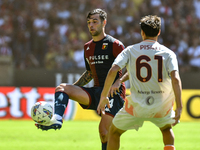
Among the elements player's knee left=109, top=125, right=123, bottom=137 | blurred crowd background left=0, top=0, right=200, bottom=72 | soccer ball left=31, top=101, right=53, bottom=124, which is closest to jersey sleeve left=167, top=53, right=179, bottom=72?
player's knee left=109, top=125, right=123, bottom=137

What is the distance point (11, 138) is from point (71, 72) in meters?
6.41

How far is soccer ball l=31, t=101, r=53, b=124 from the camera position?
5.00 meters

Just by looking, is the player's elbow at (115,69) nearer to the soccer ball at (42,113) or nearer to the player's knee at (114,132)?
the player's knee at (114,132)

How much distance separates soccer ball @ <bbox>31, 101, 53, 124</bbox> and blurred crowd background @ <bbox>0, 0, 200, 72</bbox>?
9540 mm

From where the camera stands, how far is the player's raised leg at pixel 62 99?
501 cm

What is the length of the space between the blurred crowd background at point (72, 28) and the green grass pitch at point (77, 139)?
4.91 m

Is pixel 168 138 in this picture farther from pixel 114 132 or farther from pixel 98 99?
pixel 98 99

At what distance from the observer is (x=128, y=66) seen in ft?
14.6

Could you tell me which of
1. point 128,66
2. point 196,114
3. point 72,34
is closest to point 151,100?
point 128,66

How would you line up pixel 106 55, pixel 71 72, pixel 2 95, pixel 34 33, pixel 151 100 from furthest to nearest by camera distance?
pixel 34 33, pixel 71 72, pixel 2 95, pixel 106 55, pixel 151 100

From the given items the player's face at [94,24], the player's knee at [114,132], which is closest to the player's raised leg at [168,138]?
the player's knee at [114,132]

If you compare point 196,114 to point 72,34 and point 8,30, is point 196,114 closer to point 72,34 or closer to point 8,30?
point 72,34

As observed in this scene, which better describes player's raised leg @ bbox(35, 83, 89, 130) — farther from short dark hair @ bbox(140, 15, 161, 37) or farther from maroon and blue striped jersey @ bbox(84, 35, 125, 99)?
short dark hair @ bbox(140, 15, 161, 37)

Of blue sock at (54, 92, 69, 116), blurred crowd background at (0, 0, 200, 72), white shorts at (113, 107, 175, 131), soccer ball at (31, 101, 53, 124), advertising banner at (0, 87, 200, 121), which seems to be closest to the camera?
white shorts at (113, 107, 175, 131)
